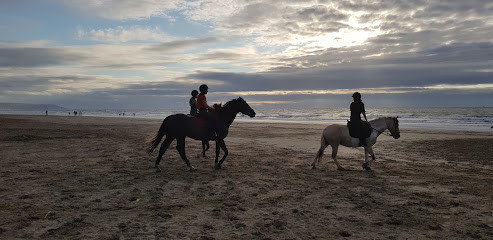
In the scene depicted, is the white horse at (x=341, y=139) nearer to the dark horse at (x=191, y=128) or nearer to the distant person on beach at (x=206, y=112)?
the dark horse at (x=191, y=128)

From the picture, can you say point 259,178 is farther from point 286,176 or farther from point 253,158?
point 253,158

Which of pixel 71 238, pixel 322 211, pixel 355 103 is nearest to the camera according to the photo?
pixel 71 238

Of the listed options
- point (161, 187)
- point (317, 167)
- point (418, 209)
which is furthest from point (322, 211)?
point (317, 167)

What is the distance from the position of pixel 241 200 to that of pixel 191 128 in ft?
12.6

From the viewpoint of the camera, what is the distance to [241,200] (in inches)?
252

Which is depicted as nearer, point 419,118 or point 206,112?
point 206,112

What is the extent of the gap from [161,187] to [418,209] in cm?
555

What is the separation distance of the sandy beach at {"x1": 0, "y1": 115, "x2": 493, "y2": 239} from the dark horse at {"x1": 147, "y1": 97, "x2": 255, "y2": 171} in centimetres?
71

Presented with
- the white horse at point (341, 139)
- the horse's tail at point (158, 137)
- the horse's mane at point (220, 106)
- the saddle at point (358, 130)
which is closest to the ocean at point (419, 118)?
the white horse at point (341, 139)

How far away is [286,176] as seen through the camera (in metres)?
8.80

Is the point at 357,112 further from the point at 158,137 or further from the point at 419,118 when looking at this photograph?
the point at 419,118

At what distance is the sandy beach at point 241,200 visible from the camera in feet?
15.5

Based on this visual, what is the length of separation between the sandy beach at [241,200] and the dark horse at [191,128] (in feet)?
2.32

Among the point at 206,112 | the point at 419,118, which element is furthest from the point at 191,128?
the point at 419,118
